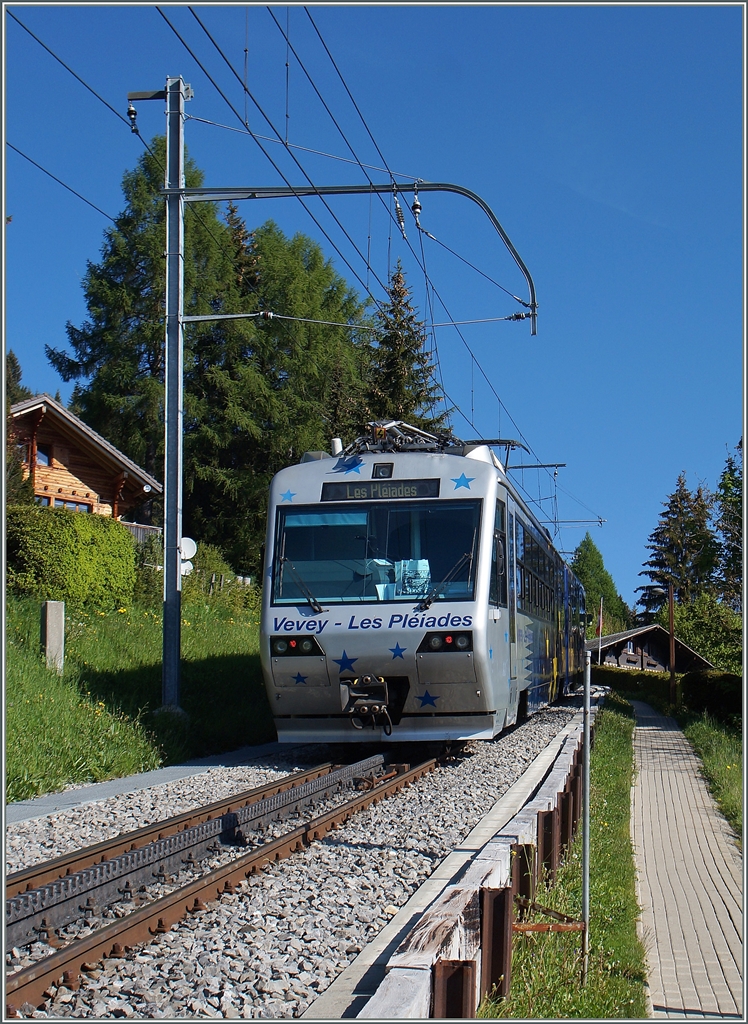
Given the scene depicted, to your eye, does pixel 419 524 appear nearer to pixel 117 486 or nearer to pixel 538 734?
pixel 538 734

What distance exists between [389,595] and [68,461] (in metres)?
21.5

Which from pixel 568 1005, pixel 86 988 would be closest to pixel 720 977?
pixel 568 1005

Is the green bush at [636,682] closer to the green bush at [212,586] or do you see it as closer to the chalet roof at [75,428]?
the green bush at [212,586]

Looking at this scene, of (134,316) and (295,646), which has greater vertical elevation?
(134,316)

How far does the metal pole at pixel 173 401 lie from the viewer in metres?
13.5

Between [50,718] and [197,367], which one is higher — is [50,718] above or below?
below

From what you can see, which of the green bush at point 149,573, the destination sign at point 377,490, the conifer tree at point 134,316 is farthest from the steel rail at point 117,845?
the conifer tree at point 134,316

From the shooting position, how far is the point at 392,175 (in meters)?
12.9

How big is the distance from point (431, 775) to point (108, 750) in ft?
12.2

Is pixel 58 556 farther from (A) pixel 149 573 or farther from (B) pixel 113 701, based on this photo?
(B) pixel 113 701

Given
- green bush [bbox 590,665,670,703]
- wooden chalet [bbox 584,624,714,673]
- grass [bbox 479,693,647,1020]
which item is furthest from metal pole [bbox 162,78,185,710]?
wooden chalet [bbox 584,624,714,673]

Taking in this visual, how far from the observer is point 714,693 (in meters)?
25.9

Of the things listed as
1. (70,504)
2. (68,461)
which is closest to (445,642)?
(70,504)

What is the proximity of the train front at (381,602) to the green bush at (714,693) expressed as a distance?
48.6ft
